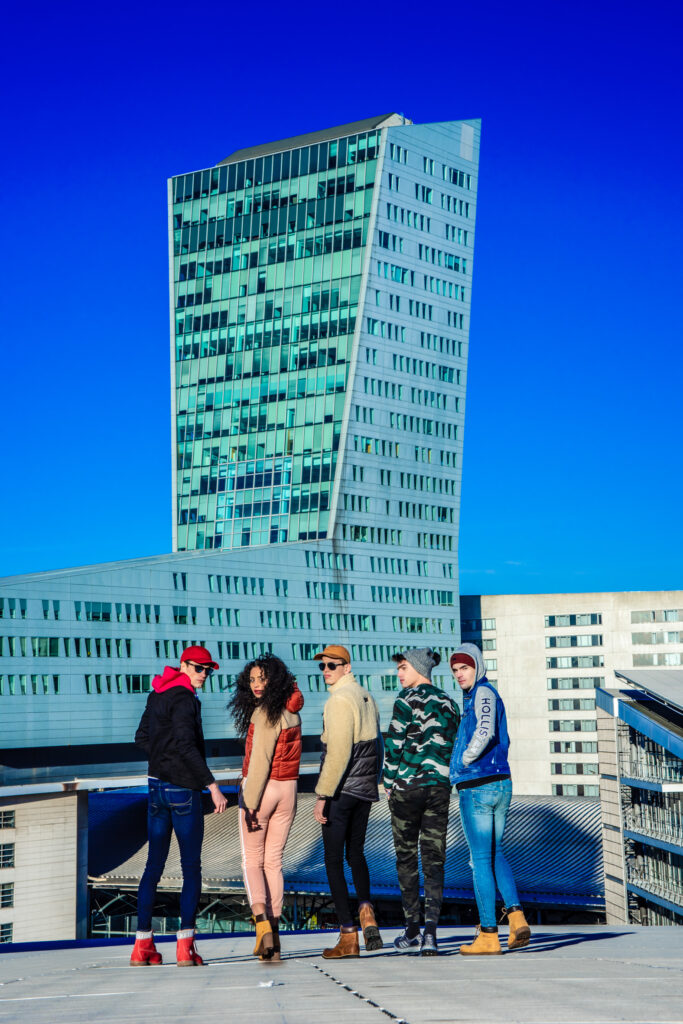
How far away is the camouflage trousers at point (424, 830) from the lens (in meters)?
11.6

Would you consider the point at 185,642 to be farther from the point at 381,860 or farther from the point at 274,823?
the point at 274,823

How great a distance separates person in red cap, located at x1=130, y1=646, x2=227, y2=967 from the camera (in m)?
11.1

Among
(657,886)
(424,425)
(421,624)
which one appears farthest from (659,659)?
(657,886)

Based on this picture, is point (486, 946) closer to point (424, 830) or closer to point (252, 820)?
point (424, 830)

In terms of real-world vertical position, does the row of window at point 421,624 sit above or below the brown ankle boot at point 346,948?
above

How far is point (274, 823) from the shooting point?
1175 cm

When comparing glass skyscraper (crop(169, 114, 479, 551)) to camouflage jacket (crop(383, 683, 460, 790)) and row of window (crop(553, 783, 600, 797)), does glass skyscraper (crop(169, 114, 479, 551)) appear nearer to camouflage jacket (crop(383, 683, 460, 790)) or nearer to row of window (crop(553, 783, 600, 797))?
row of window (crop(553, 783, 600, 797))

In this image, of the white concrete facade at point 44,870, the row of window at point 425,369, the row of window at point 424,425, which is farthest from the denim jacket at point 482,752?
the row of window at point 425,369

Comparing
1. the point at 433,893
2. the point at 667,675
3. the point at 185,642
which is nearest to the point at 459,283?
the point at 185,642

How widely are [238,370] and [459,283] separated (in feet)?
80.3

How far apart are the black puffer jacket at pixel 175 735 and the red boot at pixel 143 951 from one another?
1.48 meters

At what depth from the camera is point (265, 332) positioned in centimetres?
12400

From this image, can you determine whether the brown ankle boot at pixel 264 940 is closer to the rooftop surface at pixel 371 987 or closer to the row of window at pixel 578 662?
the rooftop surface at pixel 371 987

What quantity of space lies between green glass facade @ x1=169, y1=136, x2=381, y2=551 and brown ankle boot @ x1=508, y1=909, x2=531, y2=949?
339 ft
